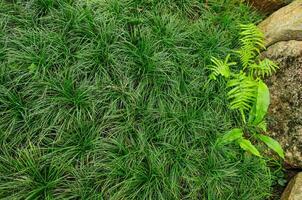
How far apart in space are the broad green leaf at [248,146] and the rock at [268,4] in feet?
5.79

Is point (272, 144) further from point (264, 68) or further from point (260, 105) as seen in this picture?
point (264, 68)

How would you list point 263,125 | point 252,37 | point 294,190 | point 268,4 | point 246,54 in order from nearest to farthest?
1. point 294,190
2. point 263,125
3. point 246,54
4. point 252,37
5. point 268,4

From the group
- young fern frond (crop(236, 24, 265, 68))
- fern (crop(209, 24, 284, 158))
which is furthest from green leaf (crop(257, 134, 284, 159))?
young fern frond (crop(236, 24, 265, 68))

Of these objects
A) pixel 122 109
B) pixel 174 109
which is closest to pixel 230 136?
pixel 174 109

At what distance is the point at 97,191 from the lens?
9.32 feet

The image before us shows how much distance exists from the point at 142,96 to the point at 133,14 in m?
0.96

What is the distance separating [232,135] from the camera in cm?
319

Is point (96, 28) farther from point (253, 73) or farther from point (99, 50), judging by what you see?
point (253, 73)

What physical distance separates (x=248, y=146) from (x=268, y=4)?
1.87 meters

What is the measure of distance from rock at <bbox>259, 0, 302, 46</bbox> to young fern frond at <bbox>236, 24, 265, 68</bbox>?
10cm

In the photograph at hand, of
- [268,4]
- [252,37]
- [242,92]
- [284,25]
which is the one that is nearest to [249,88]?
[242,92]

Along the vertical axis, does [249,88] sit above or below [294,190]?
above

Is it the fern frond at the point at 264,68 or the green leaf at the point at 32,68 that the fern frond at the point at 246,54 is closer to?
the fern frond at the point at 264,68

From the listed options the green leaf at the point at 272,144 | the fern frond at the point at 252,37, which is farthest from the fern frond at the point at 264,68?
the green leaf at the point at 272,144
